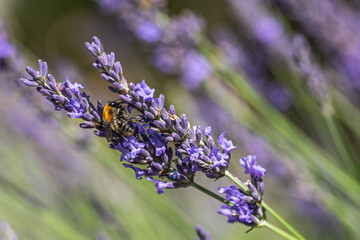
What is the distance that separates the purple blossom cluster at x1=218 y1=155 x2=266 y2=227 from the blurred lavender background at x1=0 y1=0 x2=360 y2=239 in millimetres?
677

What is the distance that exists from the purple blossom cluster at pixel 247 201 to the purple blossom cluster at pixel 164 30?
3.18ft

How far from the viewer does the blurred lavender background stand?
164 centimetres

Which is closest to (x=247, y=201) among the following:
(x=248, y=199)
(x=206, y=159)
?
(x=248, y=199)

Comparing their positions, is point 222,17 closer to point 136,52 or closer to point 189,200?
point 136,52

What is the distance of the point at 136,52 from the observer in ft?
18.2

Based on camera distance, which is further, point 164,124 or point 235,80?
point 235,80

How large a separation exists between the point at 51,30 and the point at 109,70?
221 inches

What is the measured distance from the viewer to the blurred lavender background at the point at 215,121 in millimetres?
1642

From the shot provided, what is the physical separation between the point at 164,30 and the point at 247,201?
3.75ft

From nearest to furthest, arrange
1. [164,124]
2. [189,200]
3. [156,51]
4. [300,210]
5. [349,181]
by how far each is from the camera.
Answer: [164,124] → [349,181] → [156,51] → [300,210] → [189,200]

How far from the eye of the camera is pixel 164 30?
1.83m

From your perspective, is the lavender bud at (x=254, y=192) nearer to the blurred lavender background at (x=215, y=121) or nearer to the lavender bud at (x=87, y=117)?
the lavender bud at (x=87, y=117)

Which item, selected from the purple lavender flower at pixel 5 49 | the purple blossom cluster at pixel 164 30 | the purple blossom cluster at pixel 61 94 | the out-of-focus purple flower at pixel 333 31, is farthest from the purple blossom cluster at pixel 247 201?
the out-of-focus purple flower at pixel 333 31

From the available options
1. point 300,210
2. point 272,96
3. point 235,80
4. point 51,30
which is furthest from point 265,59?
point 51,30
